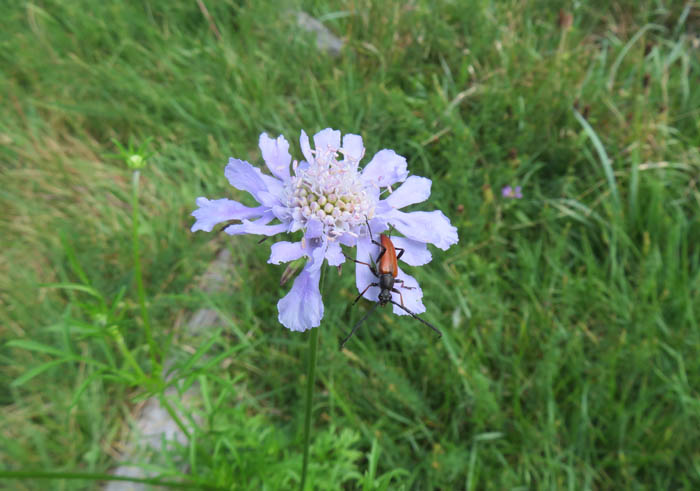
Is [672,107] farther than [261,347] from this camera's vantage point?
Yes

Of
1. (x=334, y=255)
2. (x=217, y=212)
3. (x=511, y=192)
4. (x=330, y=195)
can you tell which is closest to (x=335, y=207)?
(x=330, y=195)

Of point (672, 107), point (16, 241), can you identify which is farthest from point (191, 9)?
point (672, 107)

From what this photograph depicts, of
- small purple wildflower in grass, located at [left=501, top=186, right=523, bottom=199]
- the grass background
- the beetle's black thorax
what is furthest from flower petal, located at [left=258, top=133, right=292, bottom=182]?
small purple wildflower in grass, located at [left=501, top=186, right=523, bottom=199]

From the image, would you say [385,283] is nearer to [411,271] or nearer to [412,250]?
[412,250]

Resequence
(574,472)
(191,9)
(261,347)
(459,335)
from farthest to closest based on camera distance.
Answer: (191,9)
(261,347)
(459,335)
(574,472)

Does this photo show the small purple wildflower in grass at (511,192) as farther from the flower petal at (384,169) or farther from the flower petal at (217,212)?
the flower petal at (217,212)

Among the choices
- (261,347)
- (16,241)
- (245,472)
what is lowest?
(245,472)

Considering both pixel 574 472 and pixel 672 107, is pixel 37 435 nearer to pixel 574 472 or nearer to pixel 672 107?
pixel 574 472

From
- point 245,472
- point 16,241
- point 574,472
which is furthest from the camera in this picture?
point 16,241

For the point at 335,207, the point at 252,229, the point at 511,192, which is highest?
the point at 511,192
